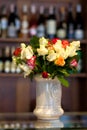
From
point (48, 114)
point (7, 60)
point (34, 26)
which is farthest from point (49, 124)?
point (34, 26)

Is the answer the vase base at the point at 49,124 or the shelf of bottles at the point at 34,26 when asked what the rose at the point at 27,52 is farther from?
the shelf of bottles at the point at 34,26

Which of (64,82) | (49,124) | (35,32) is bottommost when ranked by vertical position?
(49,124)

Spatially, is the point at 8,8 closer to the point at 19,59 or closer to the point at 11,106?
the point at 11,106

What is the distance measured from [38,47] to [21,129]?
34 cm

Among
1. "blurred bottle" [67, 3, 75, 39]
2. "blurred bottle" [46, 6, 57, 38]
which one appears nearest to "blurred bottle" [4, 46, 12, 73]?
"blurred bottle" [46, 6, 57, 38]

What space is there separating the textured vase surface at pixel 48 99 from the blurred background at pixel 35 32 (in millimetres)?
1192

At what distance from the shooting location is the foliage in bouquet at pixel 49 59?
106 cm

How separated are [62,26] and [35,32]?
237mm

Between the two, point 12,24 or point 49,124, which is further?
point 12,24

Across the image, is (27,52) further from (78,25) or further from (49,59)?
(78,25)

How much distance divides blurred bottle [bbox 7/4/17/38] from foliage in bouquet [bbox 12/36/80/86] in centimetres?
124

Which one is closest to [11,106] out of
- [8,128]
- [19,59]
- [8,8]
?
[8,8]

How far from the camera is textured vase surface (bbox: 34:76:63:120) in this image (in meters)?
1.10

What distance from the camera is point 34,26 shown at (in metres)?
2.39
